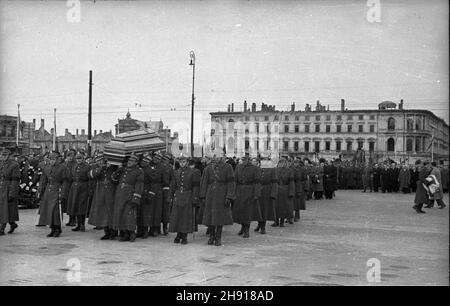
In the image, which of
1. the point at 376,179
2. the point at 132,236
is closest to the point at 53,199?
the point at 132,236

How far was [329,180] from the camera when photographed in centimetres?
2730

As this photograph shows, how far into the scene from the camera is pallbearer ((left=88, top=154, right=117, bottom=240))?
39.5ft

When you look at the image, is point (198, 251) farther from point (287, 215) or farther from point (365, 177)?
point (365, 177)

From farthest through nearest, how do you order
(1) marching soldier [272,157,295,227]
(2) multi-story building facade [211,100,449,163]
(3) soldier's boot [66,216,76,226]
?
(2) multi-story building facade [211,100,449,163] → (1) marching soldier [272,157,295,227] → (3) soldier's boot [66,216,76,226]

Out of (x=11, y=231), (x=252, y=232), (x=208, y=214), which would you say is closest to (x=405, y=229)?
(x=252, y=232)

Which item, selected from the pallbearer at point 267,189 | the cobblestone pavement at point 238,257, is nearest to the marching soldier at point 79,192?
the cobblestone pavement at point 238,257

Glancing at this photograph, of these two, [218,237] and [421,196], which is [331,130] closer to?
[421,196]

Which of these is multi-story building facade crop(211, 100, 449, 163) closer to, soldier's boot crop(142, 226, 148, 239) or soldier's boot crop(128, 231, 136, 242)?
soldier's boot crop(142, 226, 148, 239)

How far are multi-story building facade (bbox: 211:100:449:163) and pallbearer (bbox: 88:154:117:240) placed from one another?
79.3 metres

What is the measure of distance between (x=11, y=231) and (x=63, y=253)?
320cm

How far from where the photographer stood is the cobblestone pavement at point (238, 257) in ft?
25.9

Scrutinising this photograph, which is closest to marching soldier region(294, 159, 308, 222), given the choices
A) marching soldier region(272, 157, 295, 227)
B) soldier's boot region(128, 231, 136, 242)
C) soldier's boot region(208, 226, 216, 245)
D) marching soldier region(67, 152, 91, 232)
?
marching soldier region(272, 157, 295, 227)

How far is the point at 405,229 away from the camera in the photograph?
→ 47.7 feet

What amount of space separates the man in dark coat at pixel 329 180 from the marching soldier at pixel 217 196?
16143mm
